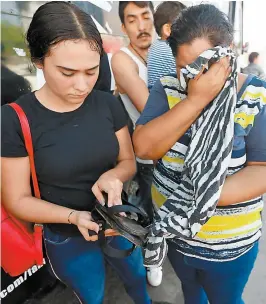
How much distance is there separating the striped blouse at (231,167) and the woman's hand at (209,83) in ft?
0.33

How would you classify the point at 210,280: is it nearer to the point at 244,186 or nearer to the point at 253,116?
the point at 244,186

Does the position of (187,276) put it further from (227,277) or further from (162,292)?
(162,292)

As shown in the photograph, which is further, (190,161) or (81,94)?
(81,94)

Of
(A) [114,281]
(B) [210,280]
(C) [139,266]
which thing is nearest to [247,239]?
(B) [210,280]

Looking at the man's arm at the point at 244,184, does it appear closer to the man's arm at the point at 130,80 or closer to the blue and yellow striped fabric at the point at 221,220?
the blue and yellow striped fabric at the point at 221,220

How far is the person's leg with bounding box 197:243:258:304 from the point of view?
1151 millimetres

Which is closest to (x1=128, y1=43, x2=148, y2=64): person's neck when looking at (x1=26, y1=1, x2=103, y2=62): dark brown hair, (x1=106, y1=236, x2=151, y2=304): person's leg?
(x1=26, y1=1, x2=103, y2=62): dark brown hair

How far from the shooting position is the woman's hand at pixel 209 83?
891mm

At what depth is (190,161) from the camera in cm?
99

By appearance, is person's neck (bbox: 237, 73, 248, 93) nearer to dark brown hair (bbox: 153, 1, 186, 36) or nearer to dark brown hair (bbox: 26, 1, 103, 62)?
dark brown hair (bbox: 26, 1, 103, 62)

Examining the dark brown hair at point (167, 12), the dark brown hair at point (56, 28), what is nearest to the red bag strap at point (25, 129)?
the dark brown hair at point (56, 28)

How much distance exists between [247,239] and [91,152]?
2.12 ft

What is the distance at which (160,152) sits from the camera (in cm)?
106

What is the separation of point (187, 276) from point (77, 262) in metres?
0.46
